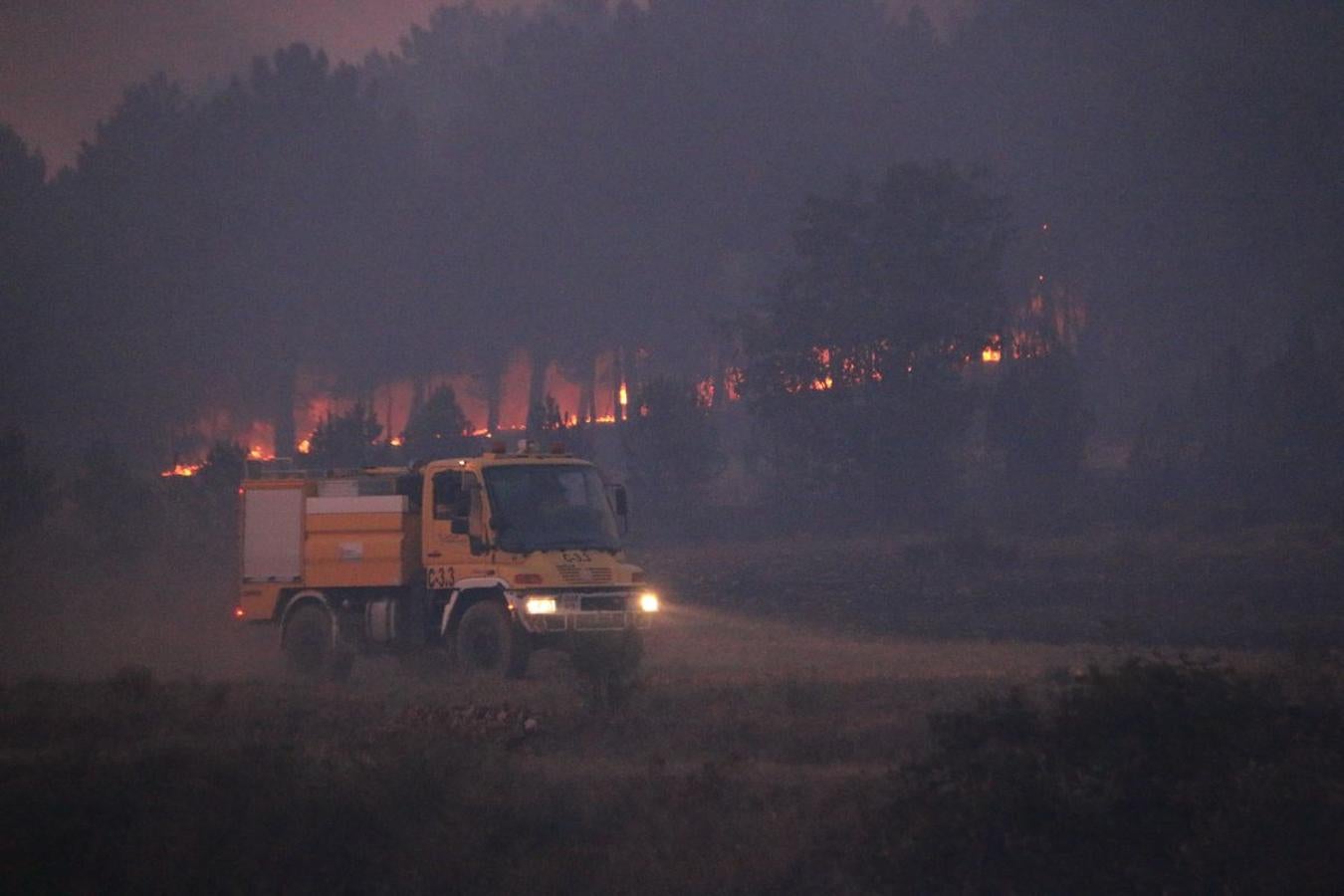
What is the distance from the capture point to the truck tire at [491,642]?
19719 millimetres

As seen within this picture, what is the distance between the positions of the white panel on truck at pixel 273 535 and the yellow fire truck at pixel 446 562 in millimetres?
21

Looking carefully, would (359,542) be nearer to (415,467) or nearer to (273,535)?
(415,467)

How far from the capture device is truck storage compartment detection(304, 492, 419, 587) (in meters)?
20.9

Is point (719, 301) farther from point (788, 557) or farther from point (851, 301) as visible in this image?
point (788, 557)

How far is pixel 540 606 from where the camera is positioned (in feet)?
63.8

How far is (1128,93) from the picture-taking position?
112188 millimetres

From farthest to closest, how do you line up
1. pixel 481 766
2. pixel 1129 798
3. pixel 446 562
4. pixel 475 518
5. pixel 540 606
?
1. pixel 446 562
2. pixel 475 518
3. pixel 540 606
4. pixel 481 766
5. pixel 1129 798

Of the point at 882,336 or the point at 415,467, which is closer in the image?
the point at 415,467

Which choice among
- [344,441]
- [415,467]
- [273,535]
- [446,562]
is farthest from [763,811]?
[344,441]

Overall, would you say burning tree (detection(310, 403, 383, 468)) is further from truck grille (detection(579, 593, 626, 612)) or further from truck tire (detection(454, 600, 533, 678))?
truck grille (detection(579, 593, 626, 612))

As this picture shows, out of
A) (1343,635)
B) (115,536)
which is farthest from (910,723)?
(115,536)

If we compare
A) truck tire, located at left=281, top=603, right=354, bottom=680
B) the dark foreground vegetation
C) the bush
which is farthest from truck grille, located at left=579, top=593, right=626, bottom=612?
the bush

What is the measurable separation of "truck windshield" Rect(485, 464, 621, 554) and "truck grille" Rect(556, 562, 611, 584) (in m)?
0.34

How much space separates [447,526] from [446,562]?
516 mm
